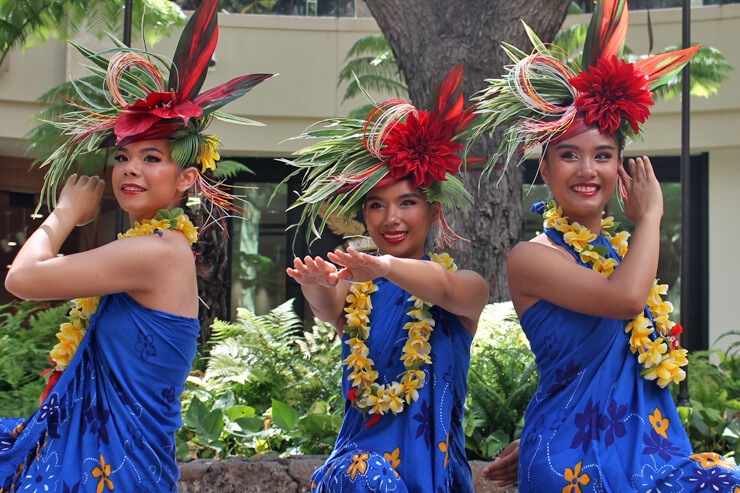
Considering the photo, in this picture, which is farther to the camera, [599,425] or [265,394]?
[265,394]

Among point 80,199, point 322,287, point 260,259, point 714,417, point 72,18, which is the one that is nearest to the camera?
point 322,287

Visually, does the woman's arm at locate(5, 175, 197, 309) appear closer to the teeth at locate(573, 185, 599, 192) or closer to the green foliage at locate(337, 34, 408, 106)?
the teeth at locate(573, 185, 599, 192)

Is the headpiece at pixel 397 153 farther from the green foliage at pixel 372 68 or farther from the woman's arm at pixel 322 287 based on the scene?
the green foliage at pixel 372 68

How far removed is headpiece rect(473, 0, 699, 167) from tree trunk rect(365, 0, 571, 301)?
7.07 feet

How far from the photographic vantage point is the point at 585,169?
8.19 ft

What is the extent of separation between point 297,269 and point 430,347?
610 millimetres

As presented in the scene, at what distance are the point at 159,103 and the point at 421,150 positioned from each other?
93 cm

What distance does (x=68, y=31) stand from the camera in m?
7.91

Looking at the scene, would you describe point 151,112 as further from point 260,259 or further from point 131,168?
point 260,259

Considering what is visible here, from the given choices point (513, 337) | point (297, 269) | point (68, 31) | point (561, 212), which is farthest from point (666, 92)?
point (297, 269)

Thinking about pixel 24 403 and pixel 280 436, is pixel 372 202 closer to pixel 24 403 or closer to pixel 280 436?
pixel 280 436

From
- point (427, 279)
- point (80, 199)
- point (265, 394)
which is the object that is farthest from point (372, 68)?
point (427, 279)

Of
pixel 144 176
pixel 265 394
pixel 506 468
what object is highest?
pixel 144 176

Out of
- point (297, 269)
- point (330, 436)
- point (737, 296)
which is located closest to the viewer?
point (297, 269)
